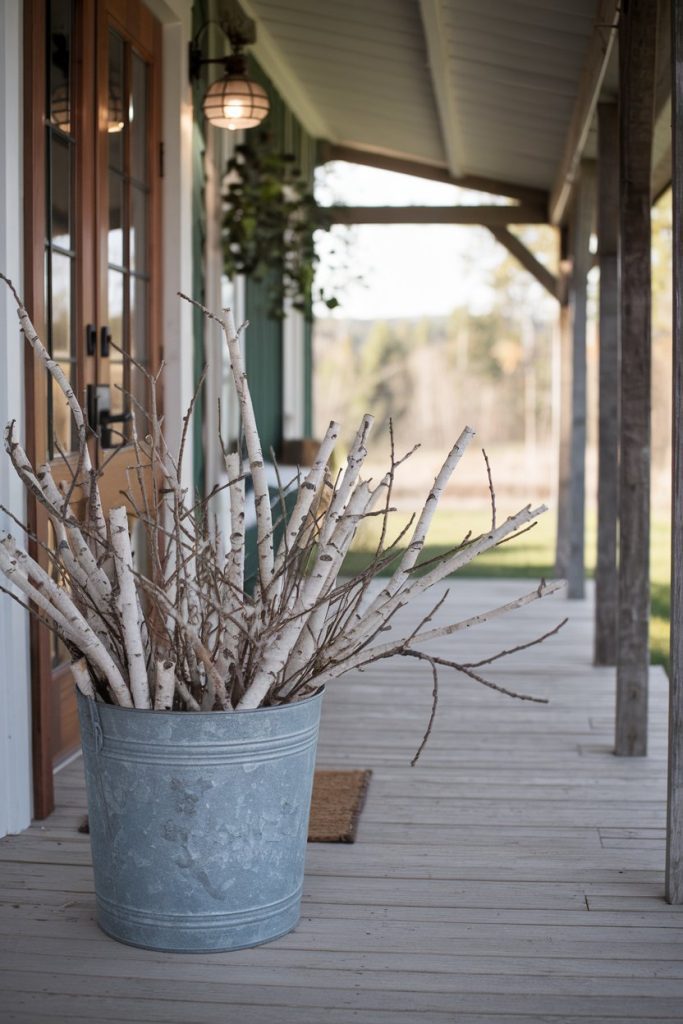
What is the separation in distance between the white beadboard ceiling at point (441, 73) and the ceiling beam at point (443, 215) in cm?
21

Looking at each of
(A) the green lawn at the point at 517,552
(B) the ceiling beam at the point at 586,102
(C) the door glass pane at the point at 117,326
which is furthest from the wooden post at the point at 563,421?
(C) the door glass pane at the point at 117,326

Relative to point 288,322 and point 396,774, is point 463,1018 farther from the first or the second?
point 288,322

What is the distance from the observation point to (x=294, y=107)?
23.8 feet

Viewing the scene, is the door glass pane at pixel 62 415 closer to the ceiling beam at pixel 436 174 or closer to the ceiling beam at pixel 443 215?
the ceiling beam at pixel 443 215

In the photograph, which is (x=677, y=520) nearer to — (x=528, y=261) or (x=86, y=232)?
(x=86, y=232)

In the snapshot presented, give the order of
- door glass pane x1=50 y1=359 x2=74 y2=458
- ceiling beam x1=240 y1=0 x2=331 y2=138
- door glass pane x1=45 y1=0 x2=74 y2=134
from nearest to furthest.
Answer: door glass pane x1=45 y1=0 x2=74 y2=134
door glass pane x1=50 y1=359 x2=74 y2=458
ceiling beam x1=240 y1=0 x2=331 y2=138

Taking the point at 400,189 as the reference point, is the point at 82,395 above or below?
below

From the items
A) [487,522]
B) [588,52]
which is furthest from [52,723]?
[487,522]

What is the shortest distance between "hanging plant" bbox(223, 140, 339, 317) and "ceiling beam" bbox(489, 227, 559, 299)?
185 centimetres

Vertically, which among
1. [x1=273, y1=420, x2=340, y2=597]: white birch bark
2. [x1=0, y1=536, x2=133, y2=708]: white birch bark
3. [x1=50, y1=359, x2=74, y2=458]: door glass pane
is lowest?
[x1=0, y1=536, x2=133, y2=708]: white birch bark

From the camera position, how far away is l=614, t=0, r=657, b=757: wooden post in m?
3.75

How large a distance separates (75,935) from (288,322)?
5.68m

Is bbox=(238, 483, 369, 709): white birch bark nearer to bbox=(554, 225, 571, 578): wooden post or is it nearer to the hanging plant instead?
the hanging plant

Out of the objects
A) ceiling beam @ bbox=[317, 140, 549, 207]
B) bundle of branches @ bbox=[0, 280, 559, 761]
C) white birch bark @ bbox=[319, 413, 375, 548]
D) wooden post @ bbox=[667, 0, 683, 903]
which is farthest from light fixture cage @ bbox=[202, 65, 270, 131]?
ceiling beam @ bbox=[317, 140, 549, 207]
